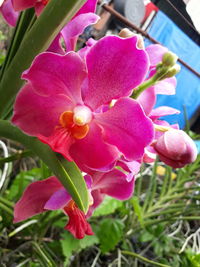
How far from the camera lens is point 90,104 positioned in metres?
0.27

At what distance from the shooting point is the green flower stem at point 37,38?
0.22m

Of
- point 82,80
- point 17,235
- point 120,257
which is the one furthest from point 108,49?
point 120,257

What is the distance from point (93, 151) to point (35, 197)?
141 millimetres

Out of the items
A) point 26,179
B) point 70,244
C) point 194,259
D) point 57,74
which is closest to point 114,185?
point 57,74

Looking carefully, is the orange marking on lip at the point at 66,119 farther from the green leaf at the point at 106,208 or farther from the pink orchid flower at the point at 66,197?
the green leaf at the point at 106,208

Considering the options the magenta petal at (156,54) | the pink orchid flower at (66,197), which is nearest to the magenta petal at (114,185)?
the pink orchid flower at (66,197)

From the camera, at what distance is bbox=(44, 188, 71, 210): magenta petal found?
0.33 m

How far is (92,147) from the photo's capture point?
0.25 meters

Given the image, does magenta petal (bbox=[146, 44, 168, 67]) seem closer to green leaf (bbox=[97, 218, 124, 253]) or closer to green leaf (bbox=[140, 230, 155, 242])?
green leaf (bbox=[97, 218, 124, 253])

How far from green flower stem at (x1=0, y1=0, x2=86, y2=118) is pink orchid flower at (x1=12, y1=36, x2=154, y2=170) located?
0.02 m

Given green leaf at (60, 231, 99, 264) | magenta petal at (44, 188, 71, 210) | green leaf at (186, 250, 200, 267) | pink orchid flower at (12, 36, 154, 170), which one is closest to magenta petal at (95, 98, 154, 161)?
pink orchid flower at (12, 36, 154, 170)

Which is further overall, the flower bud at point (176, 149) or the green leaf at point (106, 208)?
the green leaf at point (106, 208)

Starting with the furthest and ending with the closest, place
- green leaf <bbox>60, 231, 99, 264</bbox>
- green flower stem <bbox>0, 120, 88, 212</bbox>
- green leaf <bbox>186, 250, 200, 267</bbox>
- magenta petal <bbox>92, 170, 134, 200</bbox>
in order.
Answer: green leaf <bbox>186, 250, 200, 267</bbox>, green leaf <bbox>60, 231, 99, 264</bbox>, magenta petal <bbox>92, 170, 134, 200</bbox>, green flower stem <bbox>0, 120, 88, 212</bbox>

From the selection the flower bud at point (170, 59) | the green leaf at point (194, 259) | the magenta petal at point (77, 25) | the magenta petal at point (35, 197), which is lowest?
the green leaf at point (194, 259)
